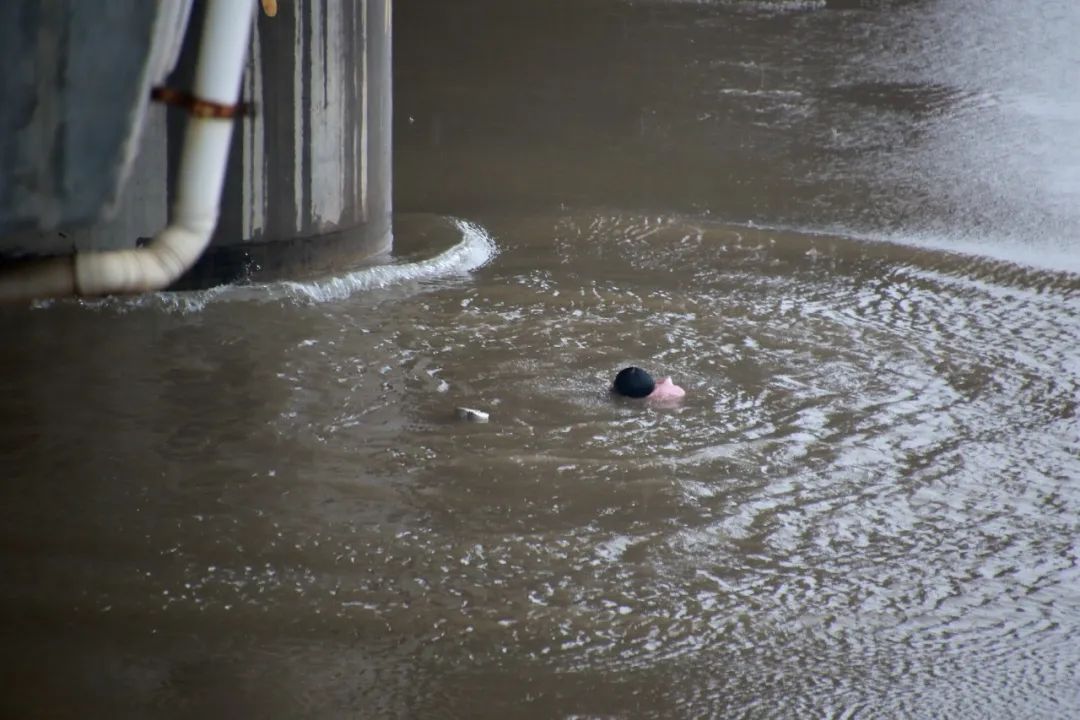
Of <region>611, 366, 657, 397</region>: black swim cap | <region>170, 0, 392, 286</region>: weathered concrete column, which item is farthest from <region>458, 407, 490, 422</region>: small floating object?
<region>170, 0, 392, 286</region>: weathered concrete column

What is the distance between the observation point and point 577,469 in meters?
3.81

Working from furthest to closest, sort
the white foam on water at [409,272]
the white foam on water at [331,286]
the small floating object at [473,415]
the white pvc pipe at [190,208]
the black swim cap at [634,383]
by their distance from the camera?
the white foam on water at [409,272] → the white foam on water at [331,286] → the black swim cap at [634,383] → the small floating object at [473,415] → the white pvc pipe at [190,208]

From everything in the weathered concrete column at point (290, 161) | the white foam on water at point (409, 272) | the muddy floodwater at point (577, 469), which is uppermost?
the weathered concrete column at point (290, 161)

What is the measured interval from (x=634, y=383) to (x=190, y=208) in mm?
1793

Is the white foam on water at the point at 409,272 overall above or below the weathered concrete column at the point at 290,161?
below

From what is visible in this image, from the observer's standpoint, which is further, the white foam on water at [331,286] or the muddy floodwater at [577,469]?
the white foam on water at [331,286]

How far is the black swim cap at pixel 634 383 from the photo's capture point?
14.2 feet

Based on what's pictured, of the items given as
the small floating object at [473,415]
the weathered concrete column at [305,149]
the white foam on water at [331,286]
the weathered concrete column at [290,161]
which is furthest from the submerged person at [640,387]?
the weathered concrete column at [305,149]

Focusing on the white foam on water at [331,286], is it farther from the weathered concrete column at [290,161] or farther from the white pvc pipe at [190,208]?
the white pvc pipe at [190,208]

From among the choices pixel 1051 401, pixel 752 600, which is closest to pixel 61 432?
pixel 752 600

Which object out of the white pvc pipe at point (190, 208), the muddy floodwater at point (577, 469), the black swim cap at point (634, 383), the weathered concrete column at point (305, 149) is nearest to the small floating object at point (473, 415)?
the muddy floodwater at point (577, 469)

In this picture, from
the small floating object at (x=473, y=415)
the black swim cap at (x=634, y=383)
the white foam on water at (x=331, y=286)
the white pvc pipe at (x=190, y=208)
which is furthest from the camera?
the white foam on water at (x=331, y=286)

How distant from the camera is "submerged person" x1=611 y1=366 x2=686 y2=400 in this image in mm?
4324

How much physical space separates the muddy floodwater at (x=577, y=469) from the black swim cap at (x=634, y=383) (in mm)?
99
